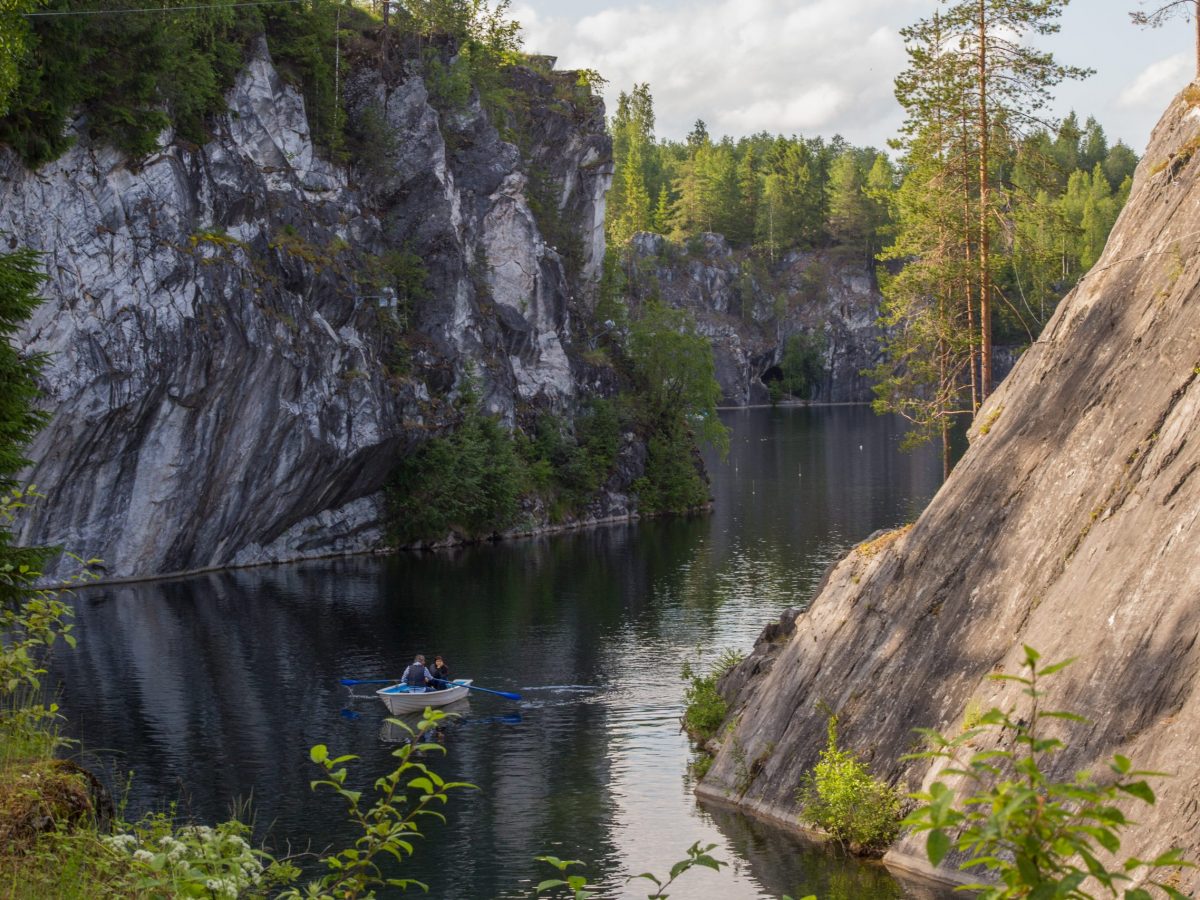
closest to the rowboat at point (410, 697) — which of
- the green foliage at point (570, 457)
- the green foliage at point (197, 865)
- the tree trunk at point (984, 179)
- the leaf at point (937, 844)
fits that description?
the tree trunk at point (984, 179)

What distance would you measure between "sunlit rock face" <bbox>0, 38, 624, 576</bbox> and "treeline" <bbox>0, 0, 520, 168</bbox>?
4.15ft

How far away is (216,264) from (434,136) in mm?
22780

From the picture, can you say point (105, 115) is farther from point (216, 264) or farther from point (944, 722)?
point (944, 722)

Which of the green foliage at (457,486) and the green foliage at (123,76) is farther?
the green foliage at (457,486)

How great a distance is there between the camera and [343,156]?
73.2 meters

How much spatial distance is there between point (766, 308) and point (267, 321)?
398 feet

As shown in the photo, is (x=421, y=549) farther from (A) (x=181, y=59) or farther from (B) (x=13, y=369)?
(B) (x=13, y=369)

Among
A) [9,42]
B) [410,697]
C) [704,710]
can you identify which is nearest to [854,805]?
[704,710]

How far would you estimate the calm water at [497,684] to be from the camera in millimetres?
26234

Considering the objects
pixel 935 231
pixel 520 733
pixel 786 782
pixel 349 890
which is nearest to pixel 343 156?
pixel 935 231

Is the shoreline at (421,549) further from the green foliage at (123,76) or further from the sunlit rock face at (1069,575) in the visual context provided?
the sunlit rock face at (1069,575)

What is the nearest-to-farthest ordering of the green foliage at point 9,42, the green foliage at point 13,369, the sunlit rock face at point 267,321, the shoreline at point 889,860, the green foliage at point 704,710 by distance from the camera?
the green foliage at point 13,369, the shoreline at point 889,860, the green foliage at point 9,42, the green foliage at point 704,710, the sunlit rock face at point 267,321

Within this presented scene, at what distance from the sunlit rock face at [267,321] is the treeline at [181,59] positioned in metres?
1.27

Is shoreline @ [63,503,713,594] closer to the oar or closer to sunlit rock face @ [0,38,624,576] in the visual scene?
sunlit rock face @ [0,38,624,576]
